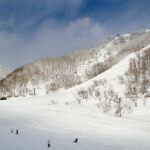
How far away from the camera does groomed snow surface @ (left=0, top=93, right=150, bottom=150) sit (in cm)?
1639

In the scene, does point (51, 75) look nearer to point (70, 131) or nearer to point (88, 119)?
point (88, 119)

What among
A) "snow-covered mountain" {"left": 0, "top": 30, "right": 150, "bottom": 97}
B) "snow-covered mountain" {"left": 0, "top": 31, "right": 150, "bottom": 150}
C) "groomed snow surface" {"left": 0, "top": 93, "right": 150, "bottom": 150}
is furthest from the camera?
"snow-covered mountain" {"left": 0, "top": 30, "right": 150, "bottom": 97}

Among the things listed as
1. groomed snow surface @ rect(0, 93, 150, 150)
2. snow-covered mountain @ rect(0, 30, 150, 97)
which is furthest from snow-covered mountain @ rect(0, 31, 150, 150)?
snow-covered mountain @ rect(0, 30, 150, 97)

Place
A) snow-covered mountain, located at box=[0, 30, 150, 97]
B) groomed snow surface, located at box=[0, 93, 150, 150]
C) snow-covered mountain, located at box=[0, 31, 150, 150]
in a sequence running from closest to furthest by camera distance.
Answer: groomed snow surface, located at box=[0, 93, 150, 150]
snow-covered mountain, located at box=[0, 31, 150, 150]
snow-covered mountain, located at box=[0, 30, 150, 97]

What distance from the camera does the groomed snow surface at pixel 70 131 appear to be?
53.8 feet

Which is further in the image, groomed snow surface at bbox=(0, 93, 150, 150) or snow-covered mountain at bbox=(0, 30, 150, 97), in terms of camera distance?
snow-covered mountain at bbox=(0, 30, 150, 97)

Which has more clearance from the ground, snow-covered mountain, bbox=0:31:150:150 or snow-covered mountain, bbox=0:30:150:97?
snow-covered mountain, bbox=0:30:150:97

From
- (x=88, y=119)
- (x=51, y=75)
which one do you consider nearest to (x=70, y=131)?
(x=88, y=119)

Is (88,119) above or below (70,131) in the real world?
above

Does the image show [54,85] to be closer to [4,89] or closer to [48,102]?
[4,89]

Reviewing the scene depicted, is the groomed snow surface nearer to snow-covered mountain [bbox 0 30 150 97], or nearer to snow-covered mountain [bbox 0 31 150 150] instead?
snow-covered mountain [bbox 0 31 150 150]

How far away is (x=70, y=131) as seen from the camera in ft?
74.8

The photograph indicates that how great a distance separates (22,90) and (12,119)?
82.1m

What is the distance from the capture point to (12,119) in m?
29.3
